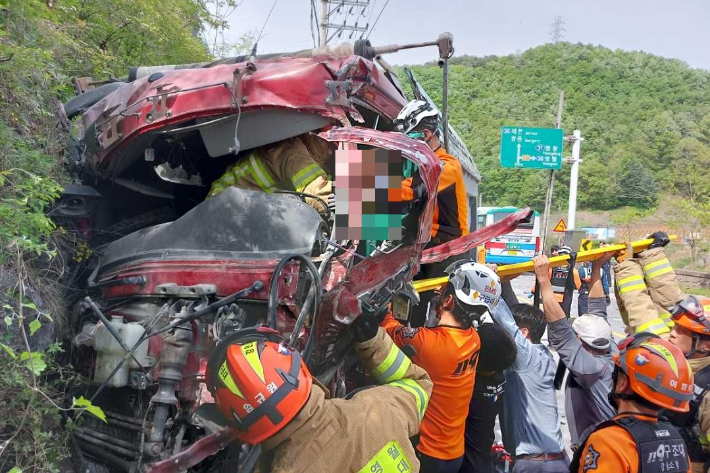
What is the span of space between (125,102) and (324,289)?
169cm

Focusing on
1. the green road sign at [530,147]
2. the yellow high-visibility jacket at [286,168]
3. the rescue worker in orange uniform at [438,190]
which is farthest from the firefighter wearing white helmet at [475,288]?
the green road sign at [530,147]

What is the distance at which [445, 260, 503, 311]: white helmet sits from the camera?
9.91 feet

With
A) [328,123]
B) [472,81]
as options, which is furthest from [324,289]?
[472,81]

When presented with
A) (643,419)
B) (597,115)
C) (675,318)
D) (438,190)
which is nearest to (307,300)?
(643,419)

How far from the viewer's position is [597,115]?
6456cm

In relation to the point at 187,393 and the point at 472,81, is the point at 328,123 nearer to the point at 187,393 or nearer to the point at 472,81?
the point at 187,393

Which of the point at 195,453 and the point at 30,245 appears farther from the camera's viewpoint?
the point at 30,245

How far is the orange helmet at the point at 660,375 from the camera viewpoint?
2293mm

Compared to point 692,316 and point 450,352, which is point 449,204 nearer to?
point 450,352

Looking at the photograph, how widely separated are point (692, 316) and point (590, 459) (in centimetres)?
137

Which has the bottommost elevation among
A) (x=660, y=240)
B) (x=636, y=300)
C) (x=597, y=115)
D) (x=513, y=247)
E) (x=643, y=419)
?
(x=513, y=247)

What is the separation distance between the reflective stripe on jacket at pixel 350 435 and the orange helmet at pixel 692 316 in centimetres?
189

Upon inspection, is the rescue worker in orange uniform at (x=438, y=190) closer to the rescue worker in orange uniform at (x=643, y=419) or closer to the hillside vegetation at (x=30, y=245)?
the rescue worker in orange uniform at (x=643, y=419)

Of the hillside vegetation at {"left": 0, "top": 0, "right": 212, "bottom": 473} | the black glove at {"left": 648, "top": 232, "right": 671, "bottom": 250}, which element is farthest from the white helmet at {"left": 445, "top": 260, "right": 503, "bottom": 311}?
the hillside vegetation at {"left": 0, "top": 0, "right": 212, "bottom": 473}
